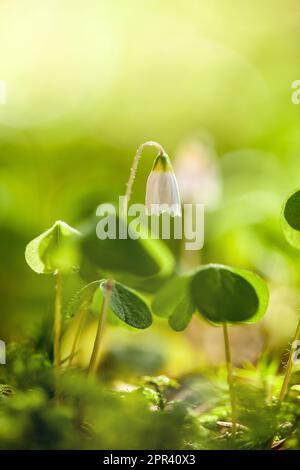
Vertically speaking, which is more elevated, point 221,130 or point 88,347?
point 221,130

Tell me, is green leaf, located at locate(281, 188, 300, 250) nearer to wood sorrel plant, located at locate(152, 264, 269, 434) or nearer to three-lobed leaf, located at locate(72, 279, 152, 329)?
wood sorrel plant, located at locate(152, 264, 269, 434)

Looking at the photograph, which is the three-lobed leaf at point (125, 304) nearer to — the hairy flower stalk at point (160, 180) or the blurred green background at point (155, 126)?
the hairy flower stalk at point (160, 180)

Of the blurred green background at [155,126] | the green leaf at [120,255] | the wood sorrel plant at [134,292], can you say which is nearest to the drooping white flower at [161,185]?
the wood sorrel plant at [134,292]

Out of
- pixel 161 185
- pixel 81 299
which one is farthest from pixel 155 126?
pixel 81 299

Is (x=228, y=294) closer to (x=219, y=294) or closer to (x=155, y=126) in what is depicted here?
(x=219, y=294)

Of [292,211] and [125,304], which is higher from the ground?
[292,211]

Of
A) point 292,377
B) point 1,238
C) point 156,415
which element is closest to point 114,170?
point 1,238

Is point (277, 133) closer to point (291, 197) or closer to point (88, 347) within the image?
point (88, 347)
